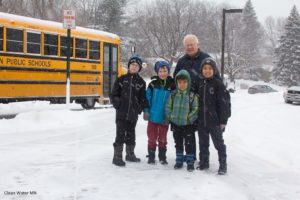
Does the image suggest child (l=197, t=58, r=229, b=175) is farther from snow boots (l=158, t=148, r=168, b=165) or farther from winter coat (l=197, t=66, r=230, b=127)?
snow boots (l=158, t=148, r=168, b=165)

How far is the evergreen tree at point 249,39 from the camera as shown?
7200cm

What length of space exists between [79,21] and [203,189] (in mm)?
40955

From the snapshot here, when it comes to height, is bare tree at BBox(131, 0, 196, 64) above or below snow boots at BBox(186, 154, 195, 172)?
above

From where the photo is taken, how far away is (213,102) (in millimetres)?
6016

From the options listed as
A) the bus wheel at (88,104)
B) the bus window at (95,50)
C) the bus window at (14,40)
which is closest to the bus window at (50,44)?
the bus window at (14,40)

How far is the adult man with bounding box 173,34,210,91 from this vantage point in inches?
248

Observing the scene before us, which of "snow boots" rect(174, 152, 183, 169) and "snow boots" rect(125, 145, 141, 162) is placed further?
"snow boots" rect(125, 145, 141, 162)

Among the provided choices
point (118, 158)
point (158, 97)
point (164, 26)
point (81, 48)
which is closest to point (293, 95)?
point (81, 48)

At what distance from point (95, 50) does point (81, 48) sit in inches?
32.8

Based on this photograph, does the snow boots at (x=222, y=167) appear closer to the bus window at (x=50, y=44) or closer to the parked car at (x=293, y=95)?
the bus window at (x=50, y=44)

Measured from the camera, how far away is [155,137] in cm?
645

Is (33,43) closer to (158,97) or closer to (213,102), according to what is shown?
(158,97)

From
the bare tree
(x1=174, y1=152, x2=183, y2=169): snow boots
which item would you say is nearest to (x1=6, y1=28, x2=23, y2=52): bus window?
(x1=174, y1=152, x2=183, y2=169): snow boots

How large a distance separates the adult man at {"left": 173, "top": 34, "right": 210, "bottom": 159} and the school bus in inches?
283
